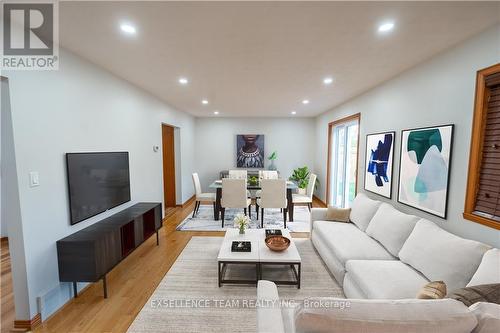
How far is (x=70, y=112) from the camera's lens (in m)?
2.28

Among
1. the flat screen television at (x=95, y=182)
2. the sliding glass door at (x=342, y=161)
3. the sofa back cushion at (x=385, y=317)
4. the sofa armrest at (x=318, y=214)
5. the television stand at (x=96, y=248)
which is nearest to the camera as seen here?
the sofa back cushion at (x=385, y=317)

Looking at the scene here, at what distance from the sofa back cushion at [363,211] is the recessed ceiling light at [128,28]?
3325 millimetres

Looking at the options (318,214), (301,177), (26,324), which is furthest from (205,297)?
(301,177)

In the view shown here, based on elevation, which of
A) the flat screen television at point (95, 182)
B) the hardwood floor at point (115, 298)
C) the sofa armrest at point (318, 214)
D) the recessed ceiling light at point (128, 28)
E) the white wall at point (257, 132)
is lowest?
the hardwood floor at point (115, 298)

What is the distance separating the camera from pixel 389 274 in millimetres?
1941

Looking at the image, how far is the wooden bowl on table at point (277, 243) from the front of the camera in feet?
8.20

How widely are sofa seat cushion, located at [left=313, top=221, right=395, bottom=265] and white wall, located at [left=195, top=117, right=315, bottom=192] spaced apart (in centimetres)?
395

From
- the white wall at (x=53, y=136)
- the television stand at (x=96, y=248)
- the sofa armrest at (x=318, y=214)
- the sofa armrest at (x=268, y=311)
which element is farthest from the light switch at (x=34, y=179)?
the sofa armrest at (x=318, y=214)

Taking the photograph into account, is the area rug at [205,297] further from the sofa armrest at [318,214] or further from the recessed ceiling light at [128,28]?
the recessed ceiling light at [128,28]

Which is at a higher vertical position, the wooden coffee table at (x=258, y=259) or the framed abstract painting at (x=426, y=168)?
A: the framed abstract painting at (x=426, y=168)

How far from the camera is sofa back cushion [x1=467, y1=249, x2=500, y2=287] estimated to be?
4.56 ft

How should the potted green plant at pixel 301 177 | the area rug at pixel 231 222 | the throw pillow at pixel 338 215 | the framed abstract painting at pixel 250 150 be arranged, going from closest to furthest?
1. the throw pillow at pixel 338 215
2. the area rug at pixel 231 222
3. the potted green plant at pixel 301 177
4. the framed abstract painting at pixel 250 150

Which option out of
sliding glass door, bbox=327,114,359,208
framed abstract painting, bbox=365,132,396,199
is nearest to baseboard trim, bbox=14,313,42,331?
framed abstract painting, bbox=365,132,396,199

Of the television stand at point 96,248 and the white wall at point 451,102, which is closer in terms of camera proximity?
the white wall at point 451,102
